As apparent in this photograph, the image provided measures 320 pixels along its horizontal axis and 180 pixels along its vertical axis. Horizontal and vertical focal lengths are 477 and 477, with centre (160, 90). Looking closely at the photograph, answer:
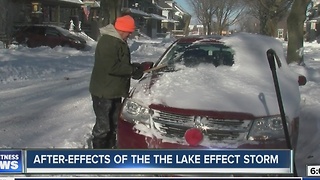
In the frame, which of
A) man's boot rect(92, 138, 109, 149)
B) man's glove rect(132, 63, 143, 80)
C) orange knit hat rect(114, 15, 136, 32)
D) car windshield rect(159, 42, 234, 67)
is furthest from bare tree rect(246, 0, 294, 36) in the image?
man's boot rect(92, 138, 109, 149)

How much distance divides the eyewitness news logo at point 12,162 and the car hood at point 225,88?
56.8 inches

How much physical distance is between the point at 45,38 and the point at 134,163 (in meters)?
20.2

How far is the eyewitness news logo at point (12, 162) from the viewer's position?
358 cm

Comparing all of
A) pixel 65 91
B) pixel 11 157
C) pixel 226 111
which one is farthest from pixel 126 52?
pixel 65 91

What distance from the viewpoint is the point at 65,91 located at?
952 centimetres

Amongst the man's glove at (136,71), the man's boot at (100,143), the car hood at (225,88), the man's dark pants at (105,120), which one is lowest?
the man's boot at (100,143)

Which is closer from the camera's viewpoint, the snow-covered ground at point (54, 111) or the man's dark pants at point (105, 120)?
the man's dark pants at point (105, 120)

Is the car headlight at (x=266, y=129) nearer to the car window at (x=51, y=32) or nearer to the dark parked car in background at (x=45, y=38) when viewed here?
the dark parked car in background at (x=45, y=38)

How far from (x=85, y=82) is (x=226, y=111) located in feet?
22.8

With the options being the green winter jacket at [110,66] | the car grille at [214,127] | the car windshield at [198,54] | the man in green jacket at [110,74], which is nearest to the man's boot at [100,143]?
the man in green jacket at [110,74]

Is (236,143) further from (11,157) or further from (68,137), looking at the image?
(68,137)

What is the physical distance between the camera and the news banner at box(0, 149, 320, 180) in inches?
139

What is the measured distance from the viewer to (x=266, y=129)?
4398 mm

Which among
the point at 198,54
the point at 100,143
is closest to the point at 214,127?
the point at 100,143
